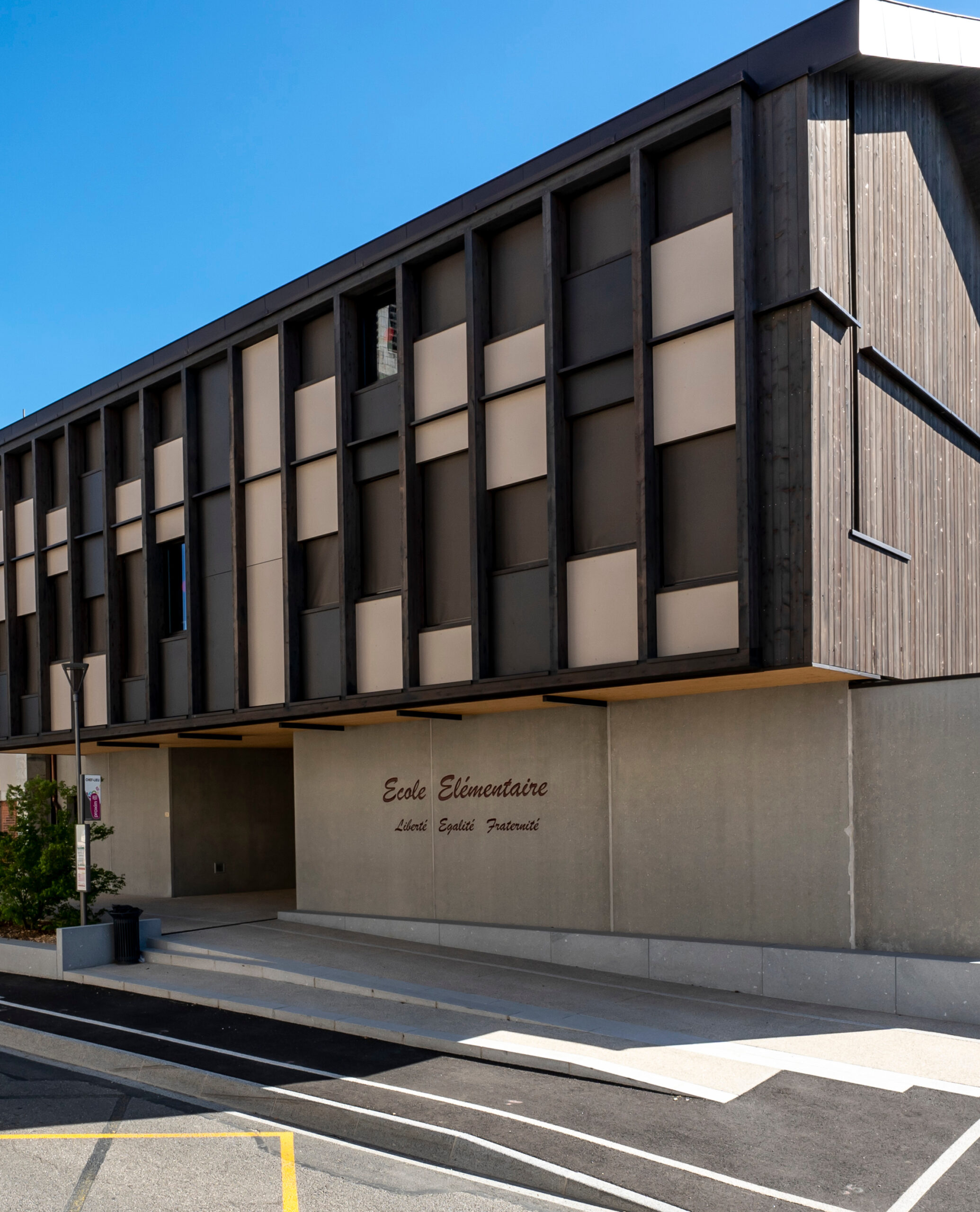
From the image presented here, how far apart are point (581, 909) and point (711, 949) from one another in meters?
2.41

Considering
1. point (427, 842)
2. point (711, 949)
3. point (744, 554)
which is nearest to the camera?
point (744, 554)

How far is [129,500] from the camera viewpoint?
22469 mm

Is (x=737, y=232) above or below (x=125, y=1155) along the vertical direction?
above

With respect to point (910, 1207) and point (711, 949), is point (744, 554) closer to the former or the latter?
point (711, 949)

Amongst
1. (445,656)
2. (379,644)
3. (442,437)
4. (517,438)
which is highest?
(442,437)

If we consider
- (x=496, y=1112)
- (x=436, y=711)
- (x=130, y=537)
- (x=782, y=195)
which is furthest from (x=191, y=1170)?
(x=130, y=537)

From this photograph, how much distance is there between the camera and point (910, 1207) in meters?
7.53

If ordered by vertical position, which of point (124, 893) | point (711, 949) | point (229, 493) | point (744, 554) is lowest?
point (124, 893)

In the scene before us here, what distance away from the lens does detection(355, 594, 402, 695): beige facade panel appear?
1731cm

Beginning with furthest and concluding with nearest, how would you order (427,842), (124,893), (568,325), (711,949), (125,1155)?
(124,893)
(427,842)
(568,325)
(711,949)
(125,1155)

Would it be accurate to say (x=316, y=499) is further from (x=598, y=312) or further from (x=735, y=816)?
(x=735, y=816)

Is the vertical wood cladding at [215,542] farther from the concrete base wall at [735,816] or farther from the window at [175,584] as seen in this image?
the concrete base wall at [735,816]

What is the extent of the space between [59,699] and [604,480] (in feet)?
48.1

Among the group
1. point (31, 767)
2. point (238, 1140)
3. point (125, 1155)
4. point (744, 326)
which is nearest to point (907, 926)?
point (744, 326)
